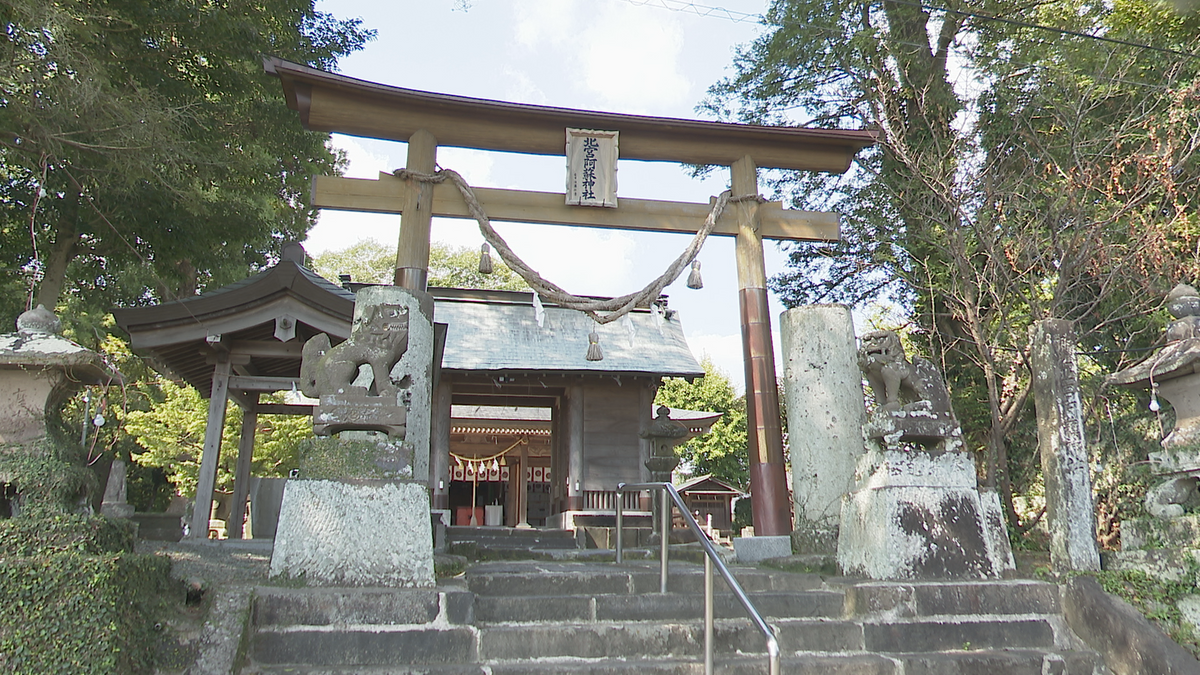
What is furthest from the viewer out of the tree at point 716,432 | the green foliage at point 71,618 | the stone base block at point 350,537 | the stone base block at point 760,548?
the tree at point 716,432

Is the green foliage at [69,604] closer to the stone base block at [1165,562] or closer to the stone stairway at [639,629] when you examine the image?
the stone stairway at [639,629]

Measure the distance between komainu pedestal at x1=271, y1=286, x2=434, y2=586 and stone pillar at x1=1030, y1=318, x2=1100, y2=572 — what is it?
3974 millimetres

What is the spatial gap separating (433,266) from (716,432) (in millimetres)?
11563

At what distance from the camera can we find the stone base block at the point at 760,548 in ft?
20.5

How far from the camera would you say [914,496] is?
482cm

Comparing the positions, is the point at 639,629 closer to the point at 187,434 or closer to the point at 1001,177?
the point at 1001,177

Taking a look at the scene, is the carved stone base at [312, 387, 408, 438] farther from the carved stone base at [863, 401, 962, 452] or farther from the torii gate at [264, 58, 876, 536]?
the carved stone base at [863, 401, 962, 452]

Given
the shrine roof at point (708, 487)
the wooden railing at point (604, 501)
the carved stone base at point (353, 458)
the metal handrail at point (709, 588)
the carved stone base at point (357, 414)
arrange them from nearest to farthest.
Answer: the metal handrail at point (709, 588), the carved stone base at point (353, 458), the carved stone base at point (357, 414), the wooden railing at point (604, 501), the shrine roof at point (708, 487)

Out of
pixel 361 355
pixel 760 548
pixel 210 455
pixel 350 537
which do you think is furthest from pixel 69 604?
pixel 210 455

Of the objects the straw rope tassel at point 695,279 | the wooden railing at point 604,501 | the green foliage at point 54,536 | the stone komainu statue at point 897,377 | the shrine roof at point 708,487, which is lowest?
the green foliage at point 54,536

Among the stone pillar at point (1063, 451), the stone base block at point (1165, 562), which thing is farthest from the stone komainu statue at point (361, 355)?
the stone base block at point (1165, 562)

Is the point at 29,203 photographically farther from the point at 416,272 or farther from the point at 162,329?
the point at 416,272

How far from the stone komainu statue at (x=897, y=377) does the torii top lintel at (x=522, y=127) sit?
3135 millimetres

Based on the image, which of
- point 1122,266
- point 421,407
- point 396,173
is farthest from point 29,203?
point 1122,266
